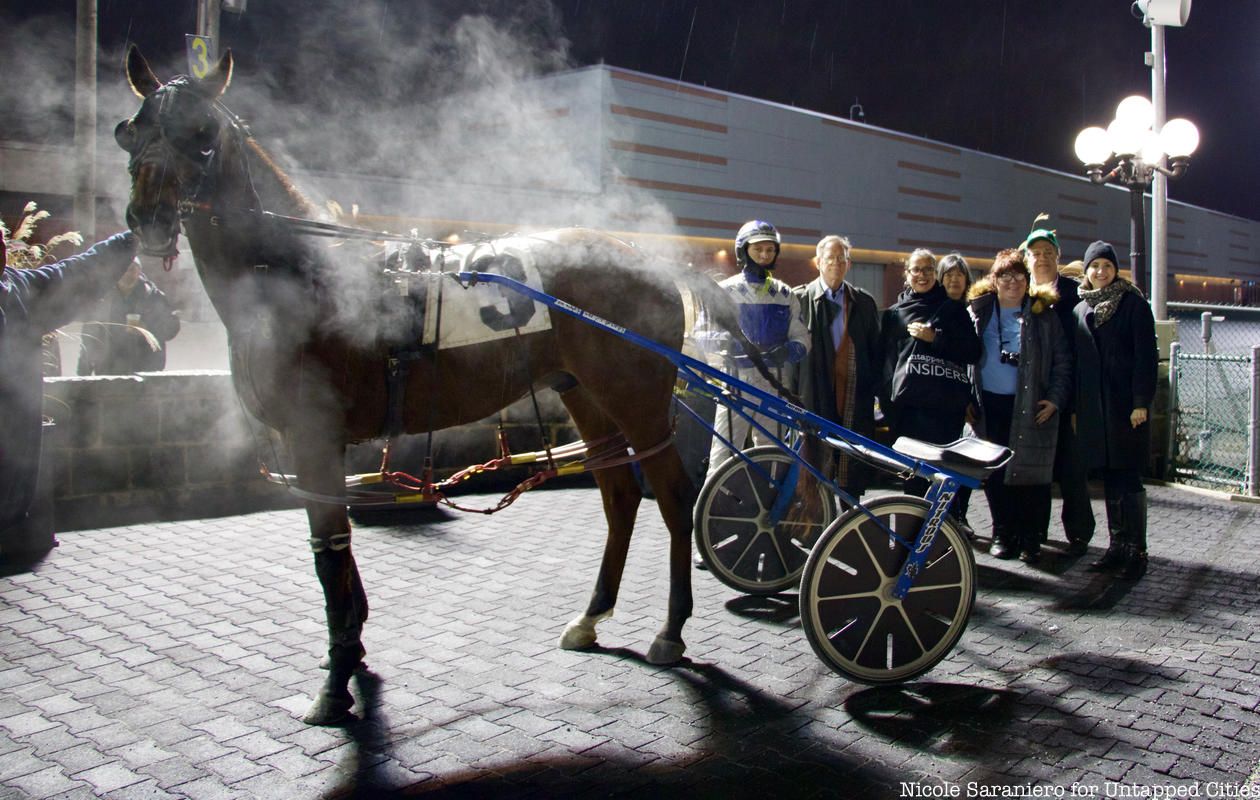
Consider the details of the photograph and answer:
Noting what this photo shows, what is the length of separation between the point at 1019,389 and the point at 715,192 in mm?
20901

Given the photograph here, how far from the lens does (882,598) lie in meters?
4.00

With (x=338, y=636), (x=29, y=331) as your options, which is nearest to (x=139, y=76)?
(x=29, y=331)

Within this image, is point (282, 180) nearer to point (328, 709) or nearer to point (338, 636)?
point (338, 636)

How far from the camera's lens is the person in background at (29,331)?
131 inches

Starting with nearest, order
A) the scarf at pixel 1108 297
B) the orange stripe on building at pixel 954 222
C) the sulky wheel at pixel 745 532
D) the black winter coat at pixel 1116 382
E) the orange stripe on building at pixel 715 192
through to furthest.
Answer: the sulky wheel at pixel 745 532 < the black winter coat at pixel 1116 382 < the scarf at pixel 1108 297 < the orange stripe on building at pixel 715 192 < the orange stripe on building at pixel 954 222

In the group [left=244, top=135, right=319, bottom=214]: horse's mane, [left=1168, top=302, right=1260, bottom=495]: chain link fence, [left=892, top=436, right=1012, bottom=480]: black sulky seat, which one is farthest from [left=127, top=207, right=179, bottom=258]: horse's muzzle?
[left=1168, top=302, right=1260, bottom=495]: chain link fence

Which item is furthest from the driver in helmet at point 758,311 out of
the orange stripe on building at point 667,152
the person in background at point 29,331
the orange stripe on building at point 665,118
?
the orange stripe on building at point 667,152

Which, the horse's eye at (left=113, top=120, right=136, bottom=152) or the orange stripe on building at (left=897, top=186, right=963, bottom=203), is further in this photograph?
the orange stripe on building at (left=897, top=186, right=963, bottom=203)

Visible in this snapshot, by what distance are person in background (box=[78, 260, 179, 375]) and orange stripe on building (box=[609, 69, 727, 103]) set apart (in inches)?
621

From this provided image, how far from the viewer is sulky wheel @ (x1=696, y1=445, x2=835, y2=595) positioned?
5.32m

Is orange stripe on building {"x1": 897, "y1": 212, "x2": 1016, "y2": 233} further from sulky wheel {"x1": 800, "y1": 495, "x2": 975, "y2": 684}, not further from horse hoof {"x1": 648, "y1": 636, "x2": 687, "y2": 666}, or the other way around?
horse hoof {"x1": 648, "y1": 636, "x2": 687, "y2": 666}

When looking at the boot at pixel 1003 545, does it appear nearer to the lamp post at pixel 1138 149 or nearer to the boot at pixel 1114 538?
the boot at pixel 1114 538

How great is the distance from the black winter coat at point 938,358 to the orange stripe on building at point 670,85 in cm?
1760

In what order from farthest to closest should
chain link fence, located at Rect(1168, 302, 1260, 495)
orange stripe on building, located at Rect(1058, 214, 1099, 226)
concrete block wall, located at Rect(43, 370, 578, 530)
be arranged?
orange stripe on building, located at Rect(1058, 214, 1099, 226)
chain link fence, located at Rect(1168, 302, 1260, 495)
concrete block wall, located at Rect(43, 370, 578, 530)
